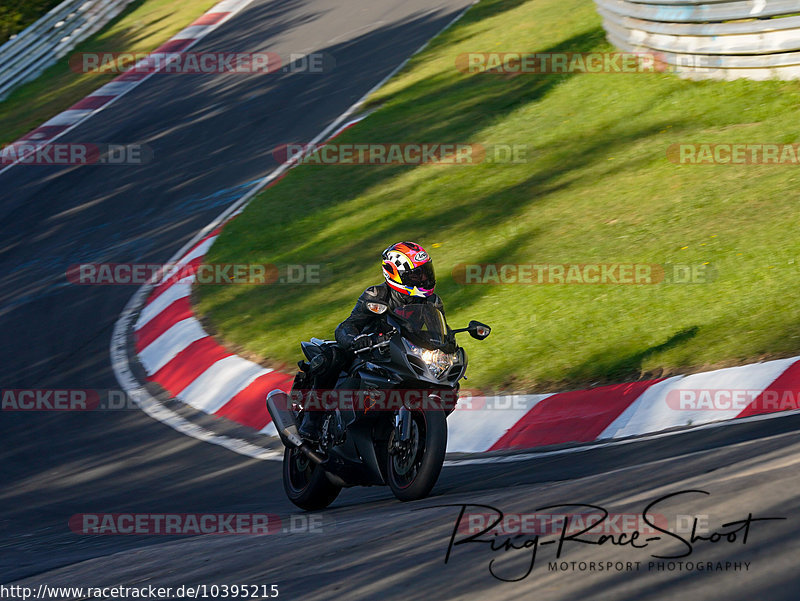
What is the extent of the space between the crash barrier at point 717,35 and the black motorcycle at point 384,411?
7643 mm

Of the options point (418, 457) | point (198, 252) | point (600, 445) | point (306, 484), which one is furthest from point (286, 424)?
point (198, 252)

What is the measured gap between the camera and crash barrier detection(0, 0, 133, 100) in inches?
953

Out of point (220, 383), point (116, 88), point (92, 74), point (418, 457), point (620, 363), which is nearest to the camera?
point (418, 457)

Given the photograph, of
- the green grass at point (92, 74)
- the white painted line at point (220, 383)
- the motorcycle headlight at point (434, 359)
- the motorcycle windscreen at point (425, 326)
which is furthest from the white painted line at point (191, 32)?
the motorcycle headlight at point (434, 359)

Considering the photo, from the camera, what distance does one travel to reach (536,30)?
18.5m

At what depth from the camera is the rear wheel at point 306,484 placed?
7121mm

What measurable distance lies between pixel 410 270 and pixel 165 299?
676 centimetres

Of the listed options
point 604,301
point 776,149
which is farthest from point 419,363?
point 776,149

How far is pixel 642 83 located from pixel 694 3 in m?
1.32

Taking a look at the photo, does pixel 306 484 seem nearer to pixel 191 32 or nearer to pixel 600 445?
pixel 600 445

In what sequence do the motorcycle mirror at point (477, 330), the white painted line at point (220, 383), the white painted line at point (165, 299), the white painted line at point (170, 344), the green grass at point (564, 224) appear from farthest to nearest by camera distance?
the white painted line at point (165, 299), the white painted line at point (170, 344), the white painted line at point (220, 383), the green grass at point (564, 224), the motorcycle mirror at point (477, 330)

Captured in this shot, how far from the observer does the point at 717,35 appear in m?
13.2

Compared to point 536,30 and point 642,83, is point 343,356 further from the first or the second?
point 536,30

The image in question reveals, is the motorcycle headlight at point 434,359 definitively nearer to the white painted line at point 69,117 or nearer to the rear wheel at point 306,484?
the rear wheel at point 306,484
